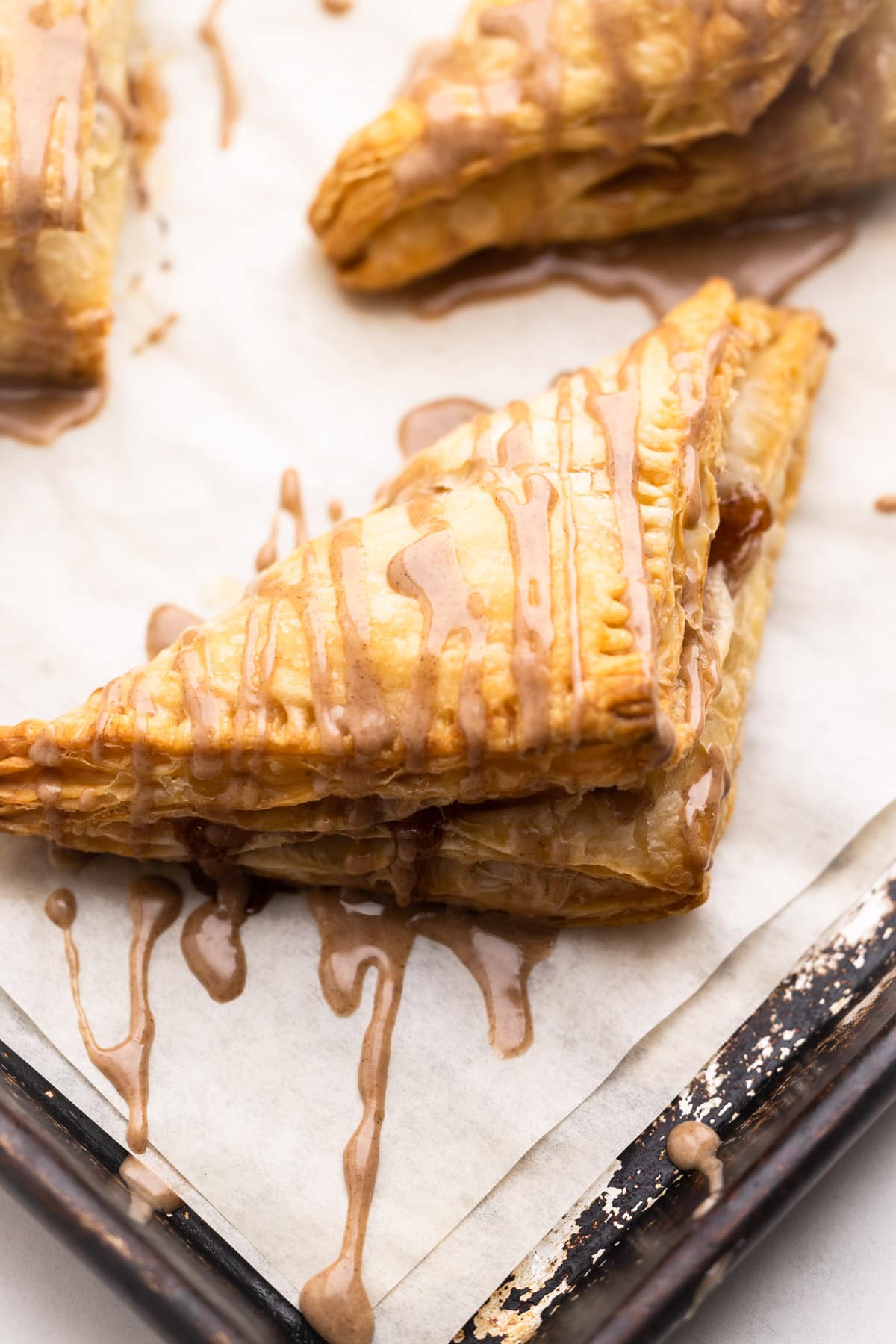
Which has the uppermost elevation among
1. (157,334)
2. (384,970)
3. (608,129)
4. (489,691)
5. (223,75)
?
(223,75)

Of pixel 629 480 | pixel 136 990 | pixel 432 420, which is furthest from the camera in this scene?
pixel 432 420

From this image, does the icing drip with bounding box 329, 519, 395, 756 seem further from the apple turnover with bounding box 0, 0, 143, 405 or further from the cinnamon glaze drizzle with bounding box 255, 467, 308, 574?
the apple turnover with bounding box 0, 0, 143, 405

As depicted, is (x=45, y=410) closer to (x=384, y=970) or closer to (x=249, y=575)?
(x=249, y=575)

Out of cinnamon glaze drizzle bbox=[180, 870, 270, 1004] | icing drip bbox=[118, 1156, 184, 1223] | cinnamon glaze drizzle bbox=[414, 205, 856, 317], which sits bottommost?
icing drip bbox=[118, 1156, 184, 1223]

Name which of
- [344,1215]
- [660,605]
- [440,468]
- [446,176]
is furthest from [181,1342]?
[446,176]

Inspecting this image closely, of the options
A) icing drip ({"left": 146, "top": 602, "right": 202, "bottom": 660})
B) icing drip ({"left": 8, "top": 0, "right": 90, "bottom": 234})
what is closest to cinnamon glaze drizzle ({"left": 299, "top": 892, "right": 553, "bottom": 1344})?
icing drip ({"left": 146, "top": 602, "right": 202, "bottom": 660})

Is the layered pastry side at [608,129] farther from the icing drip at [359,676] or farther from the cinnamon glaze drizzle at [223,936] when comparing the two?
the cinnamon glaze drizzle at [223,936]

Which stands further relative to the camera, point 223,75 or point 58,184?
point 223,75

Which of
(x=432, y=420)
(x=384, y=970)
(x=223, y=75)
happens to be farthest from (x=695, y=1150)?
(x=223, y=75)
